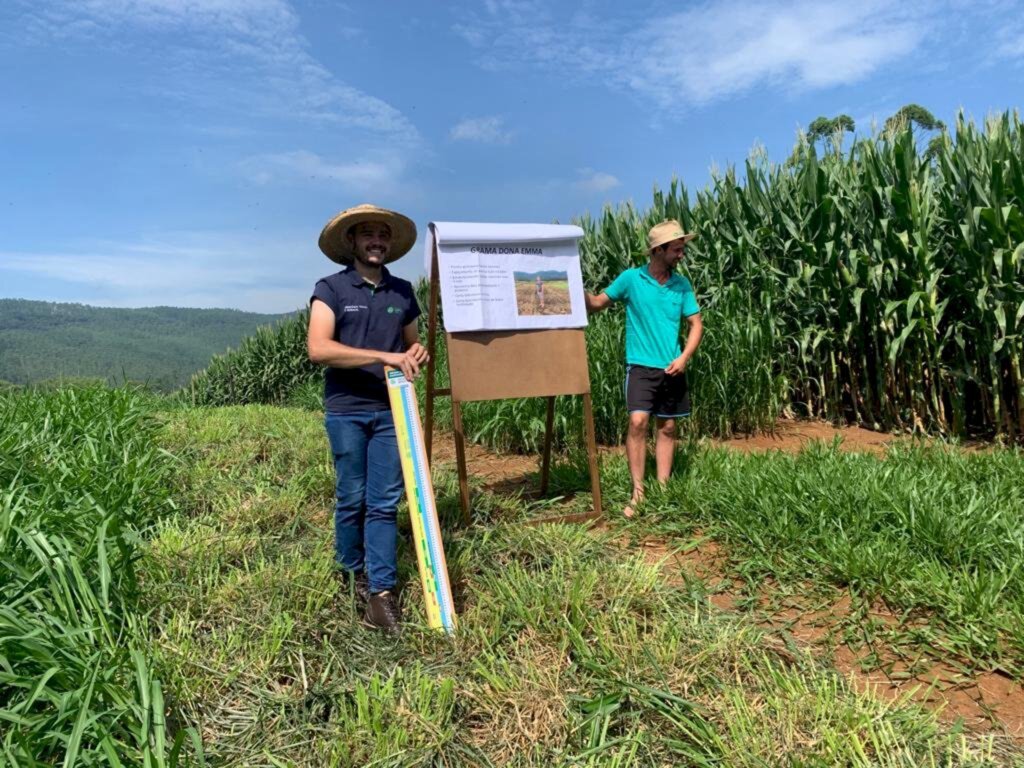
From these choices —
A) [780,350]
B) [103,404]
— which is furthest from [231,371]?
[780,350]

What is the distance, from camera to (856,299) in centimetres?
627

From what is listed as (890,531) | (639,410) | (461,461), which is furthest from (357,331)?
(890,531)

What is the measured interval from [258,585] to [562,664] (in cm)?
157

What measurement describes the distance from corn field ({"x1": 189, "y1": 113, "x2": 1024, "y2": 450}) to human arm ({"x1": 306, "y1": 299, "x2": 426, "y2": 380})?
3.34m

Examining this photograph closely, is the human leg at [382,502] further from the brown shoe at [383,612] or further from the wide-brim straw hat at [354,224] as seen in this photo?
the wide-brim straw hat at [354,224]

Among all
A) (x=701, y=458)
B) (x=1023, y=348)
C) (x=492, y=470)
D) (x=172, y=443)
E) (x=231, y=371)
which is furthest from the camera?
(x=231, y=371)

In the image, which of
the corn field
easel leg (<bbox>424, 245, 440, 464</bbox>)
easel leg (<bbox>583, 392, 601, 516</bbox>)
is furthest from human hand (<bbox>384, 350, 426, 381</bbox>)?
the corn field

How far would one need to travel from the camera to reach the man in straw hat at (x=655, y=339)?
13.9 ft

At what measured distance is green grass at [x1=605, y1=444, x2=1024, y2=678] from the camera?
2.66 meters

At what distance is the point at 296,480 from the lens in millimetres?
5031

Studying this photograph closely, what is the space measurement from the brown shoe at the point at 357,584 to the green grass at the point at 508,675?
76 millimetres

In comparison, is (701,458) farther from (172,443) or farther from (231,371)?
(231,371)

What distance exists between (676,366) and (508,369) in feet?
3.71

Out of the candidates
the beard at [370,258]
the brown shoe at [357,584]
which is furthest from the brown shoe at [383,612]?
the beard at [370,258]
